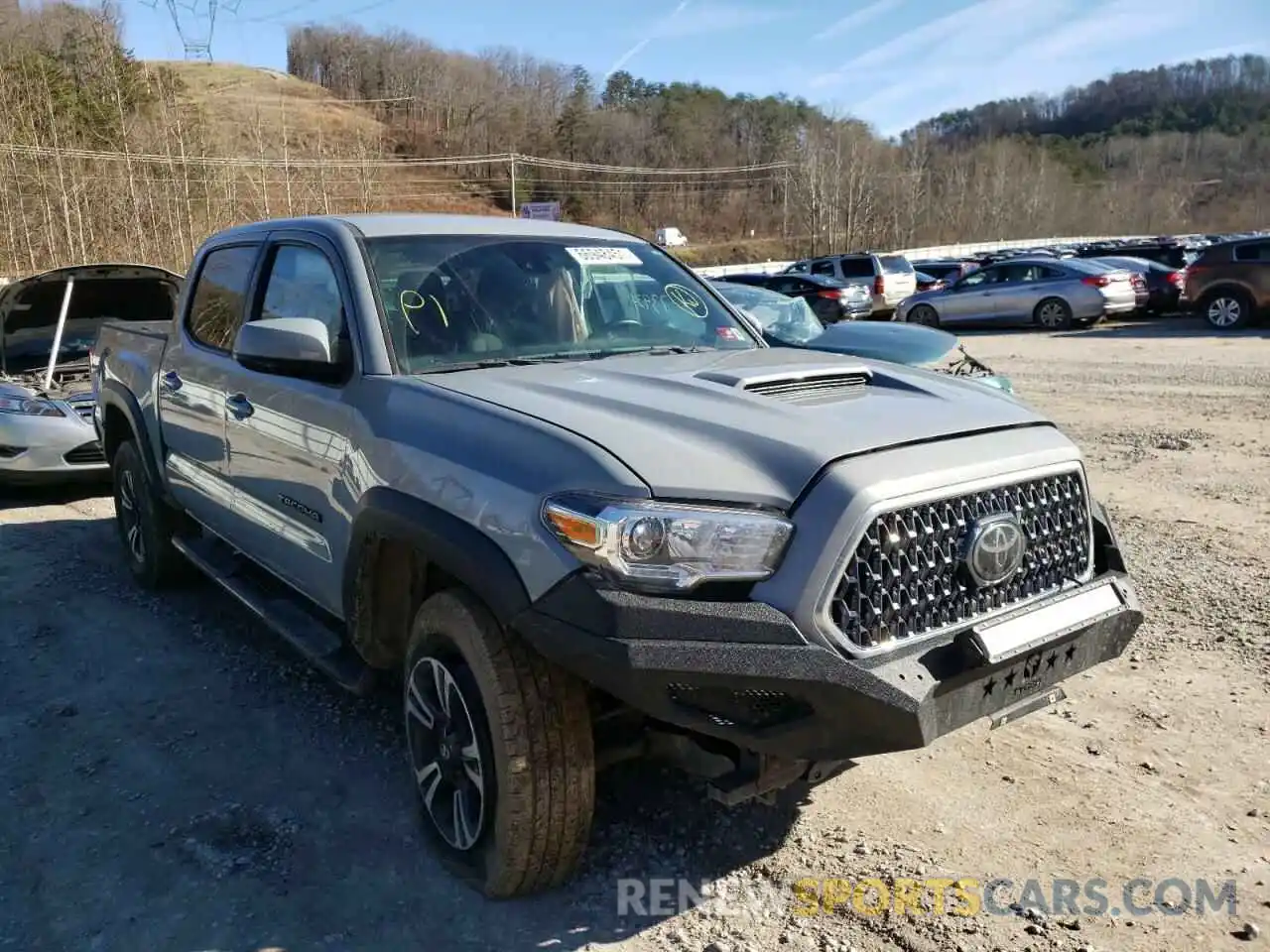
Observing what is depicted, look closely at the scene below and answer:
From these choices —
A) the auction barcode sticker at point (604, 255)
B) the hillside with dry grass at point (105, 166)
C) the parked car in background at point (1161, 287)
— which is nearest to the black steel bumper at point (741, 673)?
the auction barcode sticker at point (604, 255)

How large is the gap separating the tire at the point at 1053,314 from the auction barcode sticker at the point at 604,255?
19165mm

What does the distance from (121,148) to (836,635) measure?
110 feet

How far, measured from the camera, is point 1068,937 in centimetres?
269

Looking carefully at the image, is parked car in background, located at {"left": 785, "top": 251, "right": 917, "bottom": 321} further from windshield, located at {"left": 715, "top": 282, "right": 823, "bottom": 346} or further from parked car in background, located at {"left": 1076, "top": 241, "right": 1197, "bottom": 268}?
windshield, located at {"left": 715, "top": 282, "right": 823, "bottom": 346}

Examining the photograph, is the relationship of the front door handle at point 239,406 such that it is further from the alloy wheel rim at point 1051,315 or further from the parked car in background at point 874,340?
the alloy wheel rim at point 1051,315


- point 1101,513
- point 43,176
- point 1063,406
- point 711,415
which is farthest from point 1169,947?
point 43,176

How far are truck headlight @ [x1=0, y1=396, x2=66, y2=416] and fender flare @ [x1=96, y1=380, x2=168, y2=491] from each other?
6.03 feet

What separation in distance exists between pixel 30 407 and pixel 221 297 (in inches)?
151

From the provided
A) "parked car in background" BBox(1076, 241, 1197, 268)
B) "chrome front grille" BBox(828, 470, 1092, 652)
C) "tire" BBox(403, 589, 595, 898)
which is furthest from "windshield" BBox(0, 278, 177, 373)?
"parked car in background" BBox(1076, 241, 1197, 268)

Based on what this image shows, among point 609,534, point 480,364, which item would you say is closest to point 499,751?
point 609,534

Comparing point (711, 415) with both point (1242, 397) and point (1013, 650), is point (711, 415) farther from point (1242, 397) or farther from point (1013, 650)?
point (1242, 397)

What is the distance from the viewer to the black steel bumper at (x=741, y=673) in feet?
7.43

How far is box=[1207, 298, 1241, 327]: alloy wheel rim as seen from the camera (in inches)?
739

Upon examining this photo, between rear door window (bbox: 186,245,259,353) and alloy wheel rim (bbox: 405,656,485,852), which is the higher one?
rear door window (bbox: 186,245,259,353)
